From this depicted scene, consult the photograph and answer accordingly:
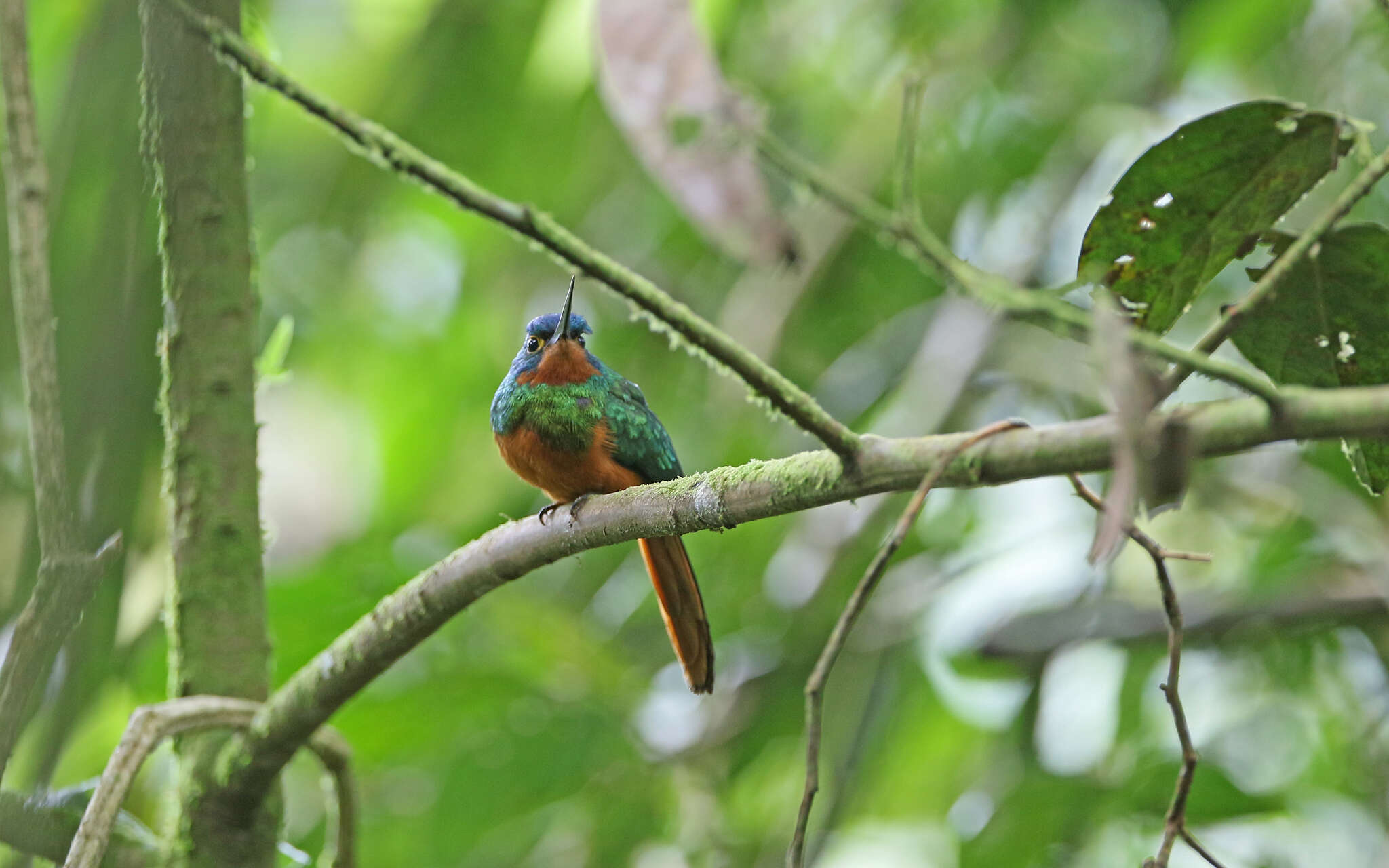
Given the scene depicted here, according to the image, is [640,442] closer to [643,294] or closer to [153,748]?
[153,748]

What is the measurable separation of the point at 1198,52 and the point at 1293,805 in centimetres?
213

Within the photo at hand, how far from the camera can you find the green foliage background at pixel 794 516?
106 inches

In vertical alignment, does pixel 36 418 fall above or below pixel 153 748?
above

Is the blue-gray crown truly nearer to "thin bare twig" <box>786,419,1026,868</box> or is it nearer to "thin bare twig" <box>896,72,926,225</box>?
"thin bare twig" <box>896,72,926,225</box>

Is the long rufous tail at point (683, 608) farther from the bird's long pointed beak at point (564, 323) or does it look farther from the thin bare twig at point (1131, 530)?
the thin bare twig at point (1131, 530)

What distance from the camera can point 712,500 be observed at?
3.40ft

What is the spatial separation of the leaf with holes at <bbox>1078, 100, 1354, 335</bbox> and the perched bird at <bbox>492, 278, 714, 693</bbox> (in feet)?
3.03

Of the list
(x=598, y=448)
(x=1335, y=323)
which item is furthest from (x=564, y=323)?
(x=1335, y=323)

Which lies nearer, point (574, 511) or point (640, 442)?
point (574, 511)

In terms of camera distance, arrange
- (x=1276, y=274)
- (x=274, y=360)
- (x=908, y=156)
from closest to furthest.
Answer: (x=1276, y=274) < (x=908, y=156) < (x=274, y=360)

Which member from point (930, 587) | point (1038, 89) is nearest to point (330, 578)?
point (930, 587)

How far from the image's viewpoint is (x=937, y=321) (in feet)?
12.0

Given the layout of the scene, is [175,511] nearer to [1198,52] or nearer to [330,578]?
[330,578]

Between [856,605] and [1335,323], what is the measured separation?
2.12 ft
